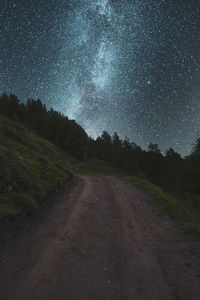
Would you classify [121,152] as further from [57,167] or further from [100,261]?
[100,261]

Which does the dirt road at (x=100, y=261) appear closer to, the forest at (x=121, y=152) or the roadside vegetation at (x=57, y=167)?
the roadside vegetation at (x=57, y=167)

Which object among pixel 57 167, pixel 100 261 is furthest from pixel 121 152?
pixel 100 261

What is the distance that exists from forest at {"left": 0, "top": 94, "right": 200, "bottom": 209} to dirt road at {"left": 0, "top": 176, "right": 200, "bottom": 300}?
22249mm

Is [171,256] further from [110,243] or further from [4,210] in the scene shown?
[4,210]

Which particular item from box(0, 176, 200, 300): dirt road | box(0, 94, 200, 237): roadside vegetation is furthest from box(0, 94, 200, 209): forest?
box(0, 176, 200, 300): dirt road

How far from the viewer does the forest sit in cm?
2795

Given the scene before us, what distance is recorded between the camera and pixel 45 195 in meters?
10.1

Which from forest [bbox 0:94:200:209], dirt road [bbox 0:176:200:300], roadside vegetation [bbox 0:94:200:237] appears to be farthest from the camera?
forest [bbox 0:94:200:209]

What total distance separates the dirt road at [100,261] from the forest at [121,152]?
2225cm

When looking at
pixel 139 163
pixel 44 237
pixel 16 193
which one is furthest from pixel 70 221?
pixel 139 163

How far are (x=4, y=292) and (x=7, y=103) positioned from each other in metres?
62.5

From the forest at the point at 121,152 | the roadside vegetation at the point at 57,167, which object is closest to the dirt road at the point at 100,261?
the roadside vegetation at the point at 57,167

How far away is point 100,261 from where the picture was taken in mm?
4941

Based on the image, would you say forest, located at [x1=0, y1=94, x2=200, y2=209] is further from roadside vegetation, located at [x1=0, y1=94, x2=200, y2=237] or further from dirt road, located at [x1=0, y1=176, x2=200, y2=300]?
dirt road, located at [x1=0, y1=176, x2=200, y2=300]
